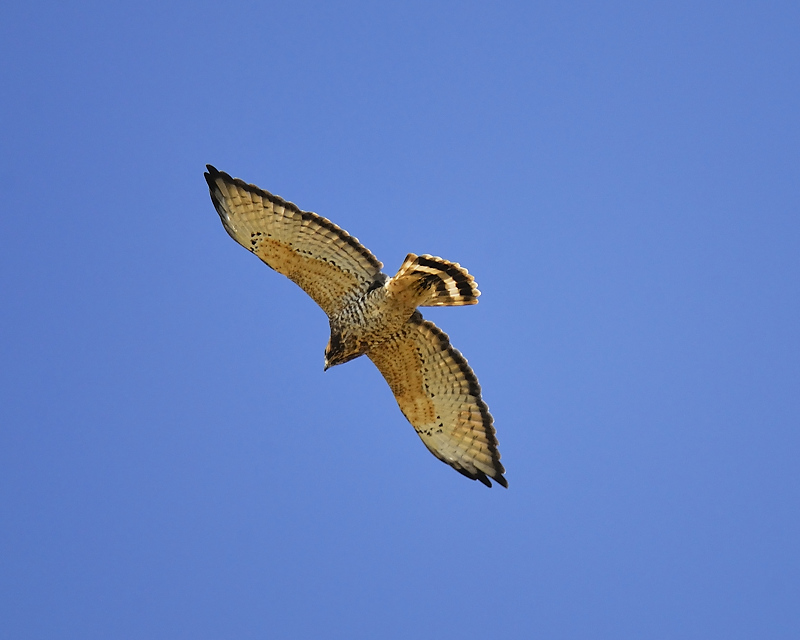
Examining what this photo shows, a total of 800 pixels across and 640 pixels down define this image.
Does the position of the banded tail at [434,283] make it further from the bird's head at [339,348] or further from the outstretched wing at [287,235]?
the bird's head at [339,348]

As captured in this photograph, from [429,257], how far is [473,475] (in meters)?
2.34

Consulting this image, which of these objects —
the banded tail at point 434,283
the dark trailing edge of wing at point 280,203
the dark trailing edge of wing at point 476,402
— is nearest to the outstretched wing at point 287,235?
the dark trailing edge of wing at point 280,203

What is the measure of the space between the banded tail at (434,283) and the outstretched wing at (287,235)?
288 millimetres

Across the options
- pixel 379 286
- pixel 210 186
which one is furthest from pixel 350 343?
pixel 210 186

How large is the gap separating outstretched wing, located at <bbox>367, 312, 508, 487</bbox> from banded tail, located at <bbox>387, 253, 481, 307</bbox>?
18.5 inches

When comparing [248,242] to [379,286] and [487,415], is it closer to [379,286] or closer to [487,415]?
[379,286]

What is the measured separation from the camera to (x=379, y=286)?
8789 mm

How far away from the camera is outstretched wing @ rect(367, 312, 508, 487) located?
9.26 metres

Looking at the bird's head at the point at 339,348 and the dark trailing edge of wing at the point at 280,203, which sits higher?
the dark trailing edge of wing at the point at 280,203

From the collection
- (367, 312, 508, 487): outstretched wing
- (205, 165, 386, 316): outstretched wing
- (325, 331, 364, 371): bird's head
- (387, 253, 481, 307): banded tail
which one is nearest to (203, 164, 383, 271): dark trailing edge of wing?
(205, 165, 386, 316): outstretched wing

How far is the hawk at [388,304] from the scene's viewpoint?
863 centimetres

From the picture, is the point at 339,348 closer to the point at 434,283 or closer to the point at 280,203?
the point at 434,283

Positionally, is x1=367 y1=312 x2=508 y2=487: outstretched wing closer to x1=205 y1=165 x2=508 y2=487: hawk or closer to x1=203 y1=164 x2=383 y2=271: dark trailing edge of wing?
x1=205 y1=165 x2=508 y2=487: hawk

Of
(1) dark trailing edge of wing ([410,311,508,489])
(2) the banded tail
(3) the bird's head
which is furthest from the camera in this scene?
(1) dark trailing edge of wing ([410,311,508,489])
